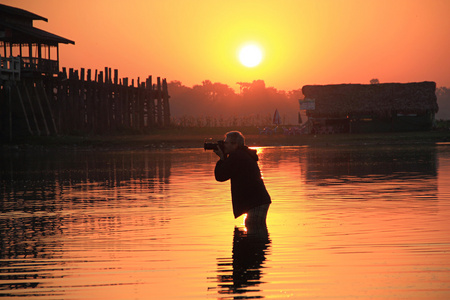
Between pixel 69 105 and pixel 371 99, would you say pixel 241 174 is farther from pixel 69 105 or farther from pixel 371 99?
pixel 371 99

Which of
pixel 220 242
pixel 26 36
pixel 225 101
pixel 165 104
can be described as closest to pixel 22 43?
pixel 26 36

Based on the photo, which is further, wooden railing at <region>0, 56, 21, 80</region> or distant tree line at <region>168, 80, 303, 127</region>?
distant tree line at <region>168, 80, 303, 127</region>

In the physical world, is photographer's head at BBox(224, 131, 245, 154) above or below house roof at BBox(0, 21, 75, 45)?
below

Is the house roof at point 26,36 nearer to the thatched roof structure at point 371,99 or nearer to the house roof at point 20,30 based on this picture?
the house roof at point 20,30

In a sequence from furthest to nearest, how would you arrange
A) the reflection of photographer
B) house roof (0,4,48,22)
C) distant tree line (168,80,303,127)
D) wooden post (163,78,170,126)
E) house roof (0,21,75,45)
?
1. distant tree line (168,80,303,127)
2. wooden post (163,78,170,126)
3. house roof (0,4,48,22)
4. house roof (0,21,75,45)
5. the reflection of photographer

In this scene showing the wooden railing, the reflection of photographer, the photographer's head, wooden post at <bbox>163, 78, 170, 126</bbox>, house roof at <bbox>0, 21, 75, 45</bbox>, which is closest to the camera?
the reflection of photographer

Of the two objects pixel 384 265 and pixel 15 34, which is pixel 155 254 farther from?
pixel 15 34

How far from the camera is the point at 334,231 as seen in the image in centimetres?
973

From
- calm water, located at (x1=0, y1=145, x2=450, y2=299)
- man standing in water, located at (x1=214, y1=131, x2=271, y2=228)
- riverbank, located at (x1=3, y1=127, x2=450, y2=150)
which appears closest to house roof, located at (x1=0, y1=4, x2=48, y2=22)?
riverbank, located at (x1=3, y1=127, x2=450, y2=150)

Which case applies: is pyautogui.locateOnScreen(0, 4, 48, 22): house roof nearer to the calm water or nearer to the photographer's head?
the calm water

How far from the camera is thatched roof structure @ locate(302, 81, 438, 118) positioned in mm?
61312

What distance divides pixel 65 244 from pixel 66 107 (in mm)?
35000

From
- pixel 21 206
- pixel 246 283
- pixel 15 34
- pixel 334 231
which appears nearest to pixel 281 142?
pixel 15 34

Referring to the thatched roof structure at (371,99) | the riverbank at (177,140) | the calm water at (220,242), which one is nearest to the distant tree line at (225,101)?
the thatched roof structure at (371,99)
